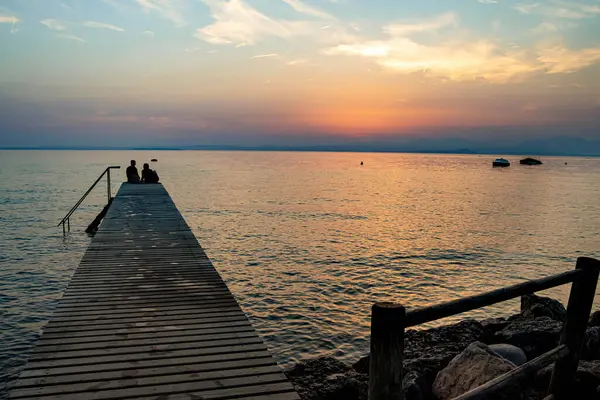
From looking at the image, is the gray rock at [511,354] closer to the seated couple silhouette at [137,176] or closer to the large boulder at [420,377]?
the large boulder at [420,377]

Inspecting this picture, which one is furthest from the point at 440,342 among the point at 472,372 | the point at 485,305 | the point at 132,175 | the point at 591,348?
the point at 132,175

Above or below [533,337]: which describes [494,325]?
below

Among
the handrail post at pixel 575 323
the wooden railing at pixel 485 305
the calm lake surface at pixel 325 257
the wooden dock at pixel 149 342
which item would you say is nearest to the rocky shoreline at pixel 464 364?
the handrail post at pixel 575 323

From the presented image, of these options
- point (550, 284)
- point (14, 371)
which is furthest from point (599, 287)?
point (14, 371)

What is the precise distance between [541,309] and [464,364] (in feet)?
23.1

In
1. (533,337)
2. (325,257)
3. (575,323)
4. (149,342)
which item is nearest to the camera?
(575,323)

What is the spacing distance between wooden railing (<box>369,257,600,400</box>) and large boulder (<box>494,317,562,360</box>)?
4983 millimetres

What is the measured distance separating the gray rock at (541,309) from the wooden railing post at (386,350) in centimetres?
1154

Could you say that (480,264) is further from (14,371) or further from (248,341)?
(14,371)

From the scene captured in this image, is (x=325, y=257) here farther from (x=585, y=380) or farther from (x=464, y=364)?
(x=585, y=380)

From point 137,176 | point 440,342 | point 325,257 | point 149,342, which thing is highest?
point 137,176

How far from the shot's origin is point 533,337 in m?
9.84

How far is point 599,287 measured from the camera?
1647 cm

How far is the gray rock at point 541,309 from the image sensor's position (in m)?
12.4
